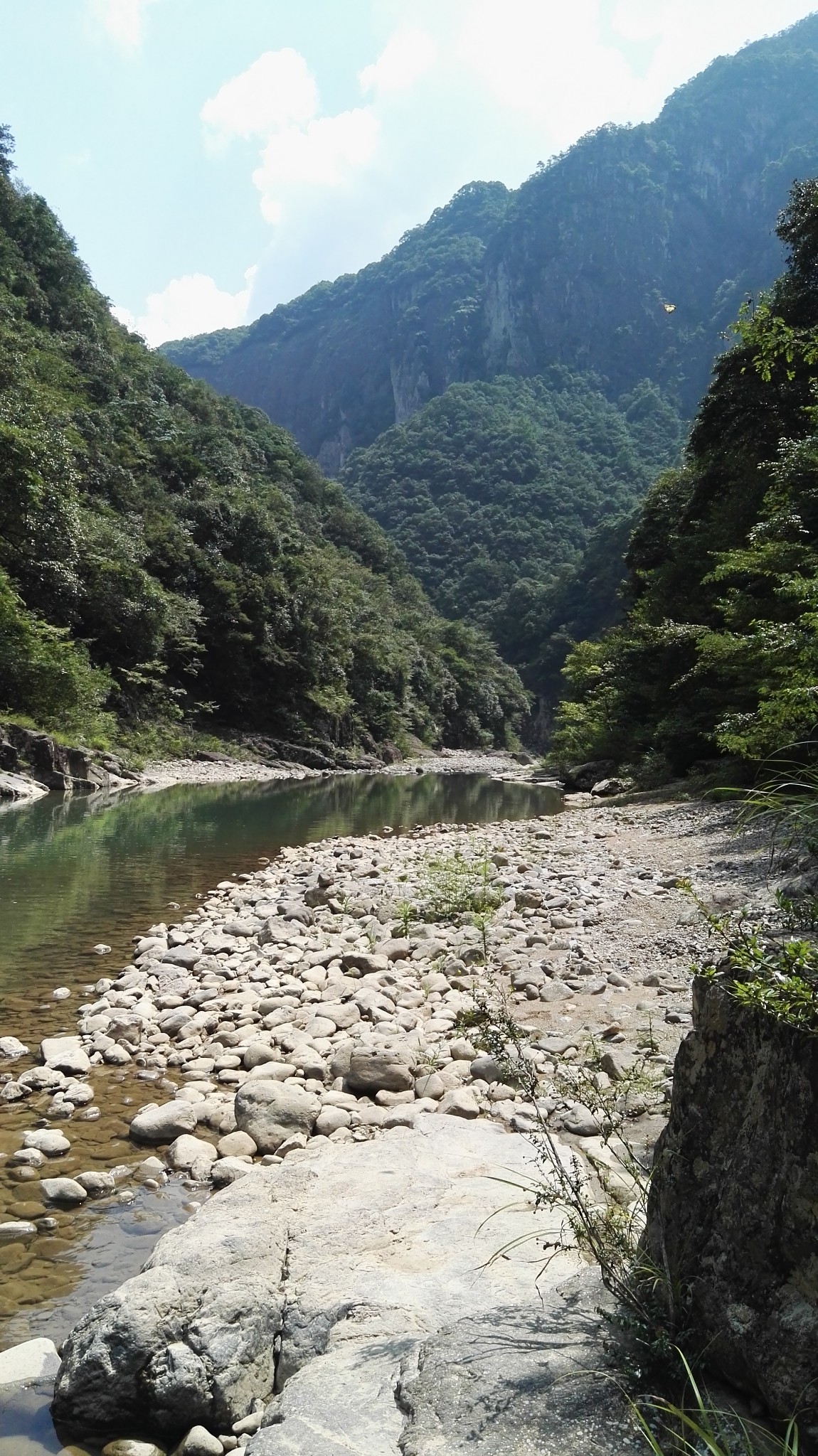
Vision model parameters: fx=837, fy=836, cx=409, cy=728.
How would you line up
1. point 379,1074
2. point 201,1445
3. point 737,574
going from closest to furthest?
point 201,1445
point 379,1074
point 737,574

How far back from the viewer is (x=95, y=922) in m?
8.98

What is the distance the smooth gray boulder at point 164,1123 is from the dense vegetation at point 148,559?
827 inches

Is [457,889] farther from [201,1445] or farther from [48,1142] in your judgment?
[201,1445]

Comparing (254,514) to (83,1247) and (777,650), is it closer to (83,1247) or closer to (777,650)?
(777,650)

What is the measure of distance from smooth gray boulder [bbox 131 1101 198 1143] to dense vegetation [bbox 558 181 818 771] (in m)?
5.17

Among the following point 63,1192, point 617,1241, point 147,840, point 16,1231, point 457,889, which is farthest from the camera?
point 147,840

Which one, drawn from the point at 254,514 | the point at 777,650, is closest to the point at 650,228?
the point at 254,514

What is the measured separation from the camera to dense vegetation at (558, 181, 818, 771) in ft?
Answer: 34.6

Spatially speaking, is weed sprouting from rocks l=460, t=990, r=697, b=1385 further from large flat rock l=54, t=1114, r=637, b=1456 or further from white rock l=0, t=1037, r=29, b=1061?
white rock l=0, t=1037, r=29, b=1061

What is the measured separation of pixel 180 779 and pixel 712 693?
18663 mm

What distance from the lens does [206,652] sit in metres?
43.2

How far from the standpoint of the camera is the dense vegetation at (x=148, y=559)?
27.0 metres

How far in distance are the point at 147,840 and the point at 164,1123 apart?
10701 millimetres

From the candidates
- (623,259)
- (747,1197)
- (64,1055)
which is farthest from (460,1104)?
(623,259)
